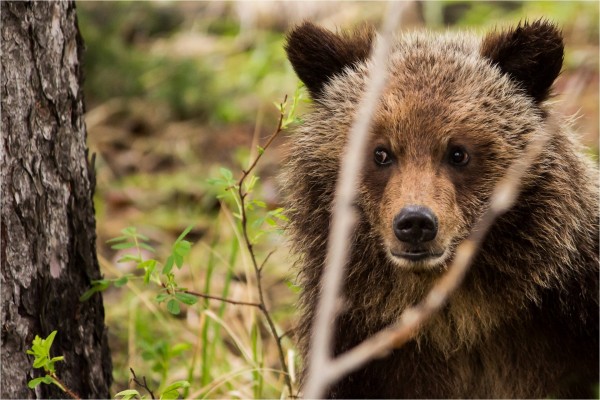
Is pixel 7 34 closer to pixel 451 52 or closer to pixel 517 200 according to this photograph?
pixel 451 52

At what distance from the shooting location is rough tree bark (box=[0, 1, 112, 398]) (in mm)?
3592

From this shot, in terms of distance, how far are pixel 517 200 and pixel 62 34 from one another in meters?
1.96

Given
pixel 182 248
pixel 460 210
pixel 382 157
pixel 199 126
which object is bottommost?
pixel 199 126

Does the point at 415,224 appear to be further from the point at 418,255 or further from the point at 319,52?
the point at 319,52

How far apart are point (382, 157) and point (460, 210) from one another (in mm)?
396

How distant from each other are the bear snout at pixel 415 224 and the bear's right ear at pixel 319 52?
0.98 m

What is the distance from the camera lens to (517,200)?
3.84 meters

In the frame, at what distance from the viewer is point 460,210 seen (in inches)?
146

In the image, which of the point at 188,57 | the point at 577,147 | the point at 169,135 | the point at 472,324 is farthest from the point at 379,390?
the point at 188,57

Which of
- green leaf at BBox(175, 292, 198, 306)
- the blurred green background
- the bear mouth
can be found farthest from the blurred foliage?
the bear mouth

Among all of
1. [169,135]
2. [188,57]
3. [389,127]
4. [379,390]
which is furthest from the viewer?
[188,57]

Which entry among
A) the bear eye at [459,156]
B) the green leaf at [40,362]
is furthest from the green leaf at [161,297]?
the bear eye at [459,156]

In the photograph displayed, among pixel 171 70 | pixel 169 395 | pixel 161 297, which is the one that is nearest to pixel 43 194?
pixel 161 297

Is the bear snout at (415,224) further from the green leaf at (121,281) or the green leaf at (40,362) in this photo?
the green leaf at (40,362)
